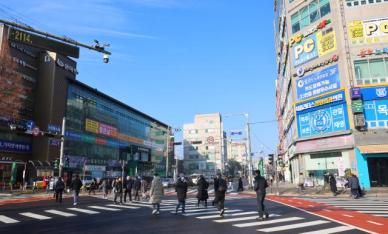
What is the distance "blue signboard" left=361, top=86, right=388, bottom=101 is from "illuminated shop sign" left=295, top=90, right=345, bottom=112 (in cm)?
185

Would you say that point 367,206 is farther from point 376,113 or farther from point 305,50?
point 305,50

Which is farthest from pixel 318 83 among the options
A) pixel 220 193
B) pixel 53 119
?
pixel 53 119

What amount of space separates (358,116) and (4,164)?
144 ft

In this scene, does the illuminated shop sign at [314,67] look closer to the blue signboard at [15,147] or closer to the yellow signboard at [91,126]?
the blue signboard at [15,147]

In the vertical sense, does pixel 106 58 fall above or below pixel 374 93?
below

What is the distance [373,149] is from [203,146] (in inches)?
3913

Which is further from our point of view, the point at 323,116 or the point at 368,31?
the point at 323,116

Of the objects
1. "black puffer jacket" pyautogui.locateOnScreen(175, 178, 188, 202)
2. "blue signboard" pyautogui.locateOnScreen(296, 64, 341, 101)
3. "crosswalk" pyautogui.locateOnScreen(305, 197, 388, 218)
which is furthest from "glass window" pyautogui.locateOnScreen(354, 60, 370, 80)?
"black puffer jacket" pyautogui.locateOnScreen(175, 178, 188, 202)

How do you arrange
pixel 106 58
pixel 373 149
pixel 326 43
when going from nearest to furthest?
pixel 106 58, pixel 373 149, pixel 326 43

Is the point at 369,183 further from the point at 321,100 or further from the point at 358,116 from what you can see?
the point at 321,100

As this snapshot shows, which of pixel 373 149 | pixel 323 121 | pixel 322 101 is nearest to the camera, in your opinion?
pixel 373 149

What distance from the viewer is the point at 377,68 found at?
33.7 meters

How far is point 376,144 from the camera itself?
31.9 meters

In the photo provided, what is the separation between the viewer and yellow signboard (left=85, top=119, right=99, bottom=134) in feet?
224
